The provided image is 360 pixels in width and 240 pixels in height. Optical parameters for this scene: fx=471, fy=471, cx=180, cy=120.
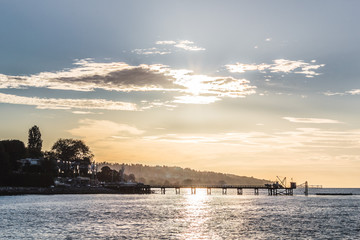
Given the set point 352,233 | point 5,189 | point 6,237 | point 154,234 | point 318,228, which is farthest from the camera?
point 5,189

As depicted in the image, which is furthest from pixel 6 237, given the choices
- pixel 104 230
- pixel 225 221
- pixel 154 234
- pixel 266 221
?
pixel 266 221

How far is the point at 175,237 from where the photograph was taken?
219 ft

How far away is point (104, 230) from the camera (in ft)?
241

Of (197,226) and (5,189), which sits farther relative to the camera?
(5,189)

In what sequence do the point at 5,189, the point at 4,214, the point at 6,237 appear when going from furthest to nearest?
the point at 5,189
the point at 4,214
the point at 6,237

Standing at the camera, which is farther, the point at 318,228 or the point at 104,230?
the point at 318,228

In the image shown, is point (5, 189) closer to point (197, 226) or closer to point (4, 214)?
point (4, 214)

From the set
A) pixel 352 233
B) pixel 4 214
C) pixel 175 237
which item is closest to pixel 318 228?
pixel 352 233

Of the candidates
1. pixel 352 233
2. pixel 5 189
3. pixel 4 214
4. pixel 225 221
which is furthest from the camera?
pixel 5 189

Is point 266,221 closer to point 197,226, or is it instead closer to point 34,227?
point 197,226

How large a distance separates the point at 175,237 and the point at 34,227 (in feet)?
81.1

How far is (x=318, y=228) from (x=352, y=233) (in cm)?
784

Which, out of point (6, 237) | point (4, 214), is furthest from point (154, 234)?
point (4, 214)

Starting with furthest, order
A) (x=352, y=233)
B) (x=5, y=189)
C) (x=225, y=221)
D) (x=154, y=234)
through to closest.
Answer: (x=5, y=189) → (x=225, y=221) → (x=352, y=233) → (x=154, y=234)
